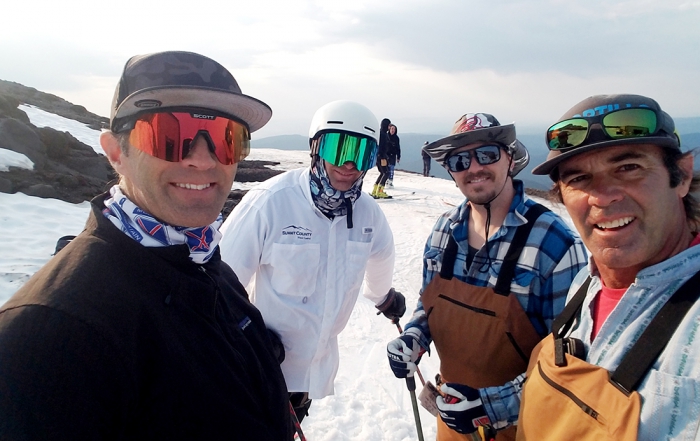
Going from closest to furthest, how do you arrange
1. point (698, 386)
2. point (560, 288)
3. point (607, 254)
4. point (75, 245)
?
point (698, 386) → point (75, 245) → point (607, 254) → point (560, 288)

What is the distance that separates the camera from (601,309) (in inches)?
65.1

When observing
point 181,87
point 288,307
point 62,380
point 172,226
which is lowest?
point 288,307

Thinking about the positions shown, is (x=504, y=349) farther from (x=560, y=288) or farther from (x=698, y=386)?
(x=698, y=386)

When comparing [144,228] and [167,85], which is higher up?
[167,85]

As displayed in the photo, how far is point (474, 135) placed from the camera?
2.63 m

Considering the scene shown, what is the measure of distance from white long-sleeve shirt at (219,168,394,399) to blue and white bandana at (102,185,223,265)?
99cm

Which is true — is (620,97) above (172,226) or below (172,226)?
above

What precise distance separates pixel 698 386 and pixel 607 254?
573mm

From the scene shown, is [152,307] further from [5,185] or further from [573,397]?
[5,185]

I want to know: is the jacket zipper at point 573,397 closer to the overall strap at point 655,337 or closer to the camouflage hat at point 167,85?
the overall strap at point 655,337

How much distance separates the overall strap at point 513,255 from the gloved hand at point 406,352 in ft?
2.39

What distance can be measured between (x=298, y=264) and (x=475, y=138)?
1.53 m

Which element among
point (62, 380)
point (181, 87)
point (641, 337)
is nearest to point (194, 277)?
point (62, 380)

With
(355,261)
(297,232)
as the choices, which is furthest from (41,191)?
(355,261)
